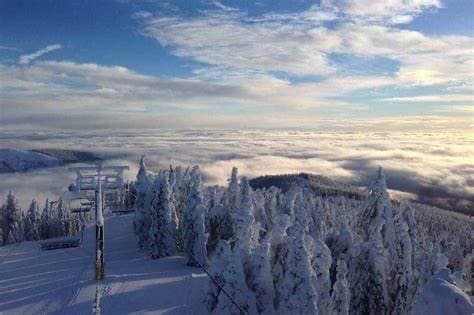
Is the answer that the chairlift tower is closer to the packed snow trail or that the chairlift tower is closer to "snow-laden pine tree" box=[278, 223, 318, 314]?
the packed snow trail

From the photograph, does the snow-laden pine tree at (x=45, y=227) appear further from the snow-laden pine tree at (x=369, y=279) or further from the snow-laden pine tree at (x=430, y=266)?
the snow-laden pine tree at (x=430, y=266)

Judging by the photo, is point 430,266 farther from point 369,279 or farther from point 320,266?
point 320,266

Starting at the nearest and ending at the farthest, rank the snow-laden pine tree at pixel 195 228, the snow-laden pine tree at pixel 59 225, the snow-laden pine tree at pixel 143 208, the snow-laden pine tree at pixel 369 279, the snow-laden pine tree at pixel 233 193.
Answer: the snow-laden pine tree at pixel 369 279 → the snow-laden pine tree at pixel 195 228 → the snow-laden pine tree at pixel 233 193 → the snow-laden pine tree at pixel 143 208 → the snow-laden pine tree at pixel 59 225

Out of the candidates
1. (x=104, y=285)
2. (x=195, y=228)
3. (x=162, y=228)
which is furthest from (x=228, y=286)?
(x=162, y=228)

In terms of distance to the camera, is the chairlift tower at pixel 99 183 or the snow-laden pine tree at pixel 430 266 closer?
the chairlift tower at pixel 99 183

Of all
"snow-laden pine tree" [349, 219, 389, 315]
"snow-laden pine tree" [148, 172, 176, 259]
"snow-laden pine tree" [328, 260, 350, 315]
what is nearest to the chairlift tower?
"snow-laden pine tree" [328, 260, 350, 315]

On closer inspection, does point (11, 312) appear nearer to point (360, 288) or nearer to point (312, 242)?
point (312, 242)

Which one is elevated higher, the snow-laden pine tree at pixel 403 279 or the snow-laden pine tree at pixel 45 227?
the snow-laden pine tree at pixel 403 279

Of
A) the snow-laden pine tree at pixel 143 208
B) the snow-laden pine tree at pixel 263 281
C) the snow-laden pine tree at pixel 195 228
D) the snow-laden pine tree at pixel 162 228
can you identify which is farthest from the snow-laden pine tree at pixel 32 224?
the snow-laden pine tree at pixel 263 281
